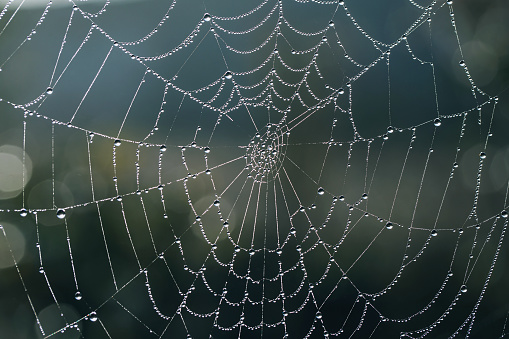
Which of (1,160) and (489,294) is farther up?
(1,160)

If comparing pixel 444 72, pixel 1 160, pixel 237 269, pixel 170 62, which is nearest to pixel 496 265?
pixel 444 72

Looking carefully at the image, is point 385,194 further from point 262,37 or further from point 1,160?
point 1,160

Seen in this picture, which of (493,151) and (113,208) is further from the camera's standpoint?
(113,208)

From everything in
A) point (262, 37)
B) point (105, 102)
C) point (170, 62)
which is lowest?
point (105, 102)

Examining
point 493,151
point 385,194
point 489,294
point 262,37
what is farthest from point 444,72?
point 489,294

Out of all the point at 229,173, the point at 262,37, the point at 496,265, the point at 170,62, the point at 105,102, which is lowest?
the point at 496,265

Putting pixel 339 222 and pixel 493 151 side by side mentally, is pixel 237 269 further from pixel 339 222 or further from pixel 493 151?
pixel 493 151
